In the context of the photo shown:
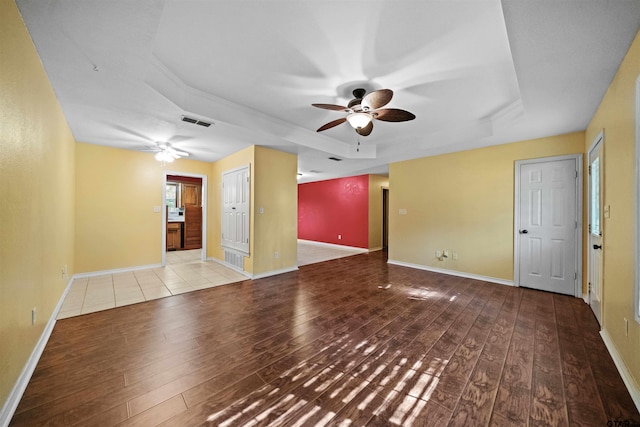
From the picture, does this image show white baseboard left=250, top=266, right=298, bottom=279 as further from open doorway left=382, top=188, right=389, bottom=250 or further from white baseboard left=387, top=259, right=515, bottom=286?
open doorway left=382, top=188, right=389, bottom=250

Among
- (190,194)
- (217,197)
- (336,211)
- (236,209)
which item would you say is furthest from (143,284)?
(336,211)

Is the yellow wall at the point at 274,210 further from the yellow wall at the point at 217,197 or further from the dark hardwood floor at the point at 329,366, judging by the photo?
the dark hardwood floor at the point at 329,366

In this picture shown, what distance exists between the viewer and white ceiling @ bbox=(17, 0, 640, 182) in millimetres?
1514

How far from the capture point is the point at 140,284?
12.2 ft

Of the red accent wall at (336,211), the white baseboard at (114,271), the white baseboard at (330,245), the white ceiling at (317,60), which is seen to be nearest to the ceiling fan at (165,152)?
the white ceiling at (317,60)

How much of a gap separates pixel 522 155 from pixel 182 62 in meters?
4.80

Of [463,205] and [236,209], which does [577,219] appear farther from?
[236,209]

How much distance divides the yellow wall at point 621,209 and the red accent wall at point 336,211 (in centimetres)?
495

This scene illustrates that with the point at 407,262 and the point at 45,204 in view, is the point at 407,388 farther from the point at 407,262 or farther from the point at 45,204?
the point at 407,262

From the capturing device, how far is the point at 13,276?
1.43 m

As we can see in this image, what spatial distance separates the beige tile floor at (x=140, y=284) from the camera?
2938 mm

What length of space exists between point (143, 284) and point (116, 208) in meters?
1.74

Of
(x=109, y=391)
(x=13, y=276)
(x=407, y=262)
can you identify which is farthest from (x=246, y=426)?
(x=407, y=262)

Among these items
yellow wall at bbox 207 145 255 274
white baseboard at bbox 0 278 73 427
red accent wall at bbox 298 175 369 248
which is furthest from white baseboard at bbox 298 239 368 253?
white baseboard at bbox 0 278 73 427
